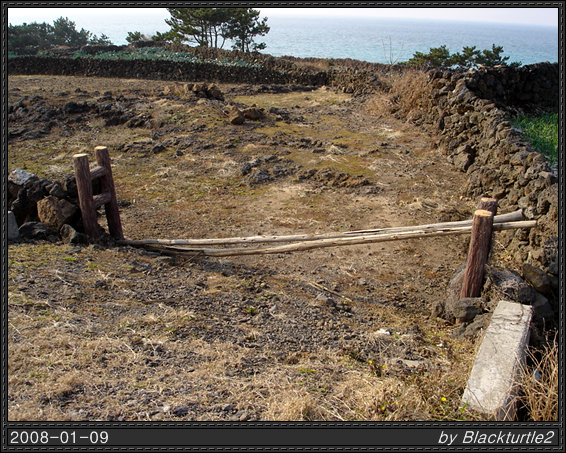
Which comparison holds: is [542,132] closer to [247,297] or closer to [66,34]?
[247,297]

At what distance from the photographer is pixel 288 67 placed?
23094mm

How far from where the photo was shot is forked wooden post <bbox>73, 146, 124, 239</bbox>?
6.01 m

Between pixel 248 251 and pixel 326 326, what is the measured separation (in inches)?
61.1

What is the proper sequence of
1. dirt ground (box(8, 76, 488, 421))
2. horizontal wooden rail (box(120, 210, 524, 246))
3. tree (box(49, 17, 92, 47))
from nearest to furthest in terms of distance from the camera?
dirt ground (box(8, 76, 488, 421))
horizontal wooden rail (box(120, 210, 524, 246))
tree (box(49, 17, 92, 47))

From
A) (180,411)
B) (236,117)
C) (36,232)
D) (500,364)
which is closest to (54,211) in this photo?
(36,232)

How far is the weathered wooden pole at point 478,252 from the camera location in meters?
4.71

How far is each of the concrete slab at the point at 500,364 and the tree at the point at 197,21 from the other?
36098 millimetres

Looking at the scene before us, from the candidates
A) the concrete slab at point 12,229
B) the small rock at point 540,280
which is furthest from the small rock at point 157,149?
the small rock at point 540,280

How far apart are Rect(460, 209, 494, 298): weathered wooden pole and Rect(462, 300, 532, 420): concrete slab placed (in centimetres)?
51

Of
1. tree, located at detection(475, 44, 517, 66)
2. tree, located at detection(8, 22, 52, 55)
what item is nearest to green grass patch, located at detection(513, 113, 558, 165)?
tree, located at detection(475, 44, 517, 66)

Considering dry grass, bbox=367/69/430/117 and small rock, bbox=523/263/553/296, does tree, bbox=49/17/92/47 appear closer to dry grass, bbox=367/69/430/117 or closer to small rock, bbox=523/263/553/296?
dry grass, bbox=367/69/430/117

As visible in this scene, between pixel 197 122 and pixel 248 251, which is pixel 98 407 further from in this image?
pixel 197 122

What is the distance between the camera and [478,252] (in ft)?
15.7

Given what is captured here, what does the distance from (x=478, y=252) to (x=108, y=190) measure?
4.90 metres
